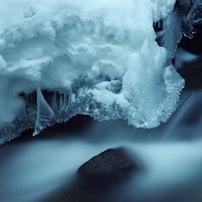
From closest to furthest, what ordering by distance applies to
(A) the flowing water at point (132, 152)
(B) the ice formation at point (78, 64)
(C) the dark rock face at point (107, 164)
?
(A) the flowing water at point (132, 152) < (C) the dark rock face at point (107, 164) < (B) the ice formation at point (78, 64)

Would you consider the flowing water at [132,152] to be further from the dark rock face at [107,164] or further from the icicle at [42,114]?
the icicle at [42,114]

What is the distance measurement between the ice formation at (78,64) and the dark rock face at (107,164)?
0.33m

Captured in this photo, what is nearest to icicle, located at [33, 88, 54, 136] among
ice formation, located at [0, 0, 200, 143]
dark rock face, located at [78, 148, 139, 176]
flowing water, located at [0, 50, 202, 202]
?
ice formation, located at [0, 0, 200, 143]

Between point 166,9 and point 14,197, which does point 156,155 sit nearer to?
point 14,197

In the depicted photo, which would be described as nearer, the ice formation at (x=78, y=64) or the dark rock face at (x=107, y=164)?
the dark rock face at (x=107, y=164)

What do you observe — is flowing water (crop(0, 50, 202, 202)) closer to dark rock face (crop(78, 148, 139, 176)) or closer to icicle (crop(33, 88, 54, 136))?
dark rock face (crop(78, 148, 139, 176))

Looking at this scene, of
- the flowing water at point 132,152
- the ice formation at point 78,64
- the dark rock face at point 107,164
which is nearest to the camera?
the flowing water at point 132,152

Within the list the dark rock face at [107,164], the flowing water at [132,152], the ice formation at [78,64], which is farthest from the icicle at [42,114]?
the dark rock face at [107,164]

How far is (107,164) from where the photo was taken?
2.24 metres

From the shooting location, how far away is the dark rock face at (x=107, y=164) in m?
2.21

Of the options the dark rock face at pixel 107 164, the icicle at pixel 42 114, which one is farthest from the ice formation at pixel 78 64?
the dark rock face at pixel 107 164

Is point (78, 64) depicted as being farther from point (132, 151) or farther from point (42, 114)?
point (132, 151)

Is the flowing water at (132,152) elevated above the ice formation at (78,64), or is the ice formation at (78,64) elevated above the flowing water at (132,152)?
the ice formation at (78,64)

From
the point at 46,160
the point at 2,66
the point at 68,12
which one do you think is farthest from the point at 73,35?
the point at 46,160
